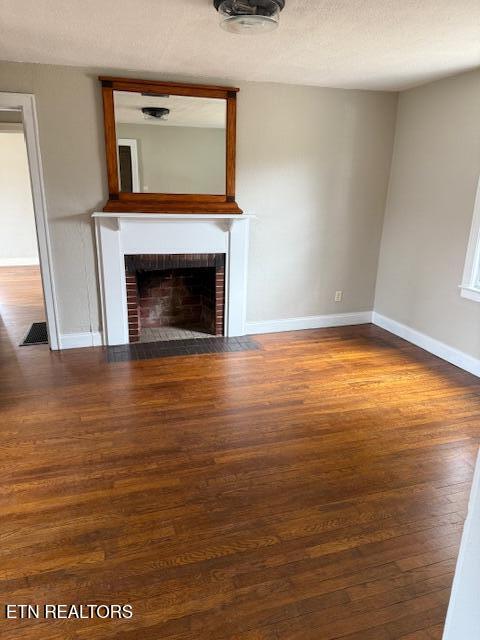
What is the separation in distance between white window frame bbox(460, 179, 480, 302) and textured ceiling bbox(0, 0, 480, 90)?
113 cm

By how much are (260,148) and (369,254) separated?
1628 millimetres

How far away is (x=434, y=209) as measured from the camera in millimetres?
3834

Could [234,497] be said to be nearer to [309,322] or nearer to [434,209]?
[309,322]

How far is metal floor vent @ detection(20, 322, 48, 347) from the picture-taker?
13.2ft

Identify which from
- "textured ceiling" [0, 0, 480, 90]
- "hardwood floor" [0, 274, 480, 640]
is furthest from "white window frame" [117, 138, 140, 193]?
"hardwood floor" [0, 274, 480, 640]

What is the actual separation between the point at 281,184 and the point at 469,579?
3763 millimetres

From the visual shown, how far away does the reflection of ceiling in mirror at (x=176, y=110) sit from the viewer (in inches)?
137

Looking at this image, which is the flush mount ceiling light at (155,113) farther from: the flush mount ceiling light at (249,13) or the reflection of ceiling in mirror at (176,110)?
the flush mount ceiling light at (249,13)

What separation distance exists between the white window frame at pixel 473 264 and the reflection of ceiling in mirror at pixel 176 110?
2252 millimetres

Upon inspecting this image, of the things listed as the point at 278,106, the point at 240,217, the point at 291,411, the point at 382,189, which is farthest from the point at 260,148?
the point at 291,411

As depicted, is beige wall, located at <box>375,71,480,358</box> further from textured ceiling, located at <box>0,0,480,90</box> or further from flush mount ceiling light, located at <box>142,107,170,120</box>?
flush mount ceiling light, located at <box>142,107,170,120</box>

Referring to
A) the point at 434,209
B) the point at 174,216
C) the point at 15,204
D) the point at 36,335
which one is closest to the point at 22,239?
the point at 15,204

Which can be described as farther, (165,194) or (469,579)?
(165,194)

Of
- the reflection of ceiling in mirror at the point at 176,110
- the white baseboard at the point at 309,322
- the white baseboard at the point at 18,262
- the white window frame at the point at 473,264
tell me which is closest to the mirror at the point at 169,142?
the reflection of ceiling in mirror at the point at 176,110
